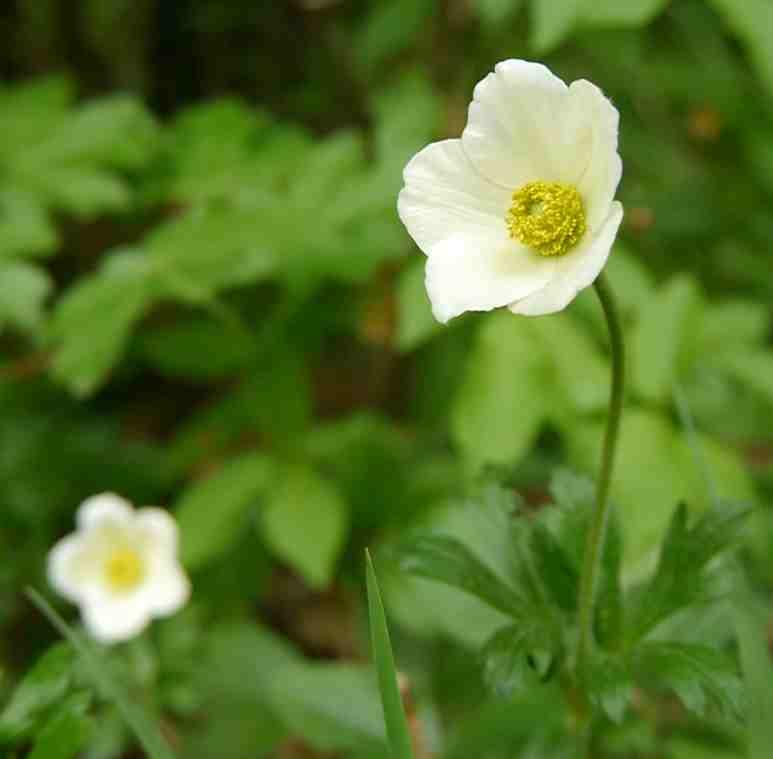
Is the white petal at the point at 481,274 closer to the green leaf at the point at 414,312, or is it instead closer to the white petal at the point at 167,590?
the green leaf at the point at 414,312

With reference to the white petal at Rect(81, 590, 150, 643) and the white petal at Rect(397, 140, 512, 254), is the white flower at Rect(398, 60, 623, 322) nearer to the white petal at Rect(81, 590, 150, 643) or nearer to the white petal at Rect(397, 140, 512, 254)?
the white petal at Rect(397, 140, 512, 254)

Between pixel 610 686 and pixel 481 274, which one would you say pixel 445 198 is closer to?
pixel 481 274

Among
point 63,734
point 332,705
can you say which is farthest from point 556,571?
point 332,705

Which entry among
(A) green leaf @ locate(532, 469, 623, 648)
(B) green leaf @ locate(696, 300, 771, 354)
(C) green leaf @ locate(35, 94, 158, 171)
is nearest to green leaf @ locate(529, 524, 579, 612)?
(A) green leaf @ locate(532, 469, 623, 648)

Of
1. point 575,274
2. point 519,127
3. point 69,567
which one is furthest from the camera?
point 69,567

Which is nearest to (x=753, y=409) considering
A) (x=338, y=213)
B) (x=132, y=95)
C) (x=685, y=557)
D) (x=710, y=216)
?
(x=710, y=216)

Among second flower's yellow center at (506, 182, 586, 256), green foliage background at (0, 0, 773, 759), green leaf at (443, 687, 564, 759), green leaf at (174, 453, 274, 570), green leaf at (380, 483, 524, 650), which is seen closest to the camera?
second flower's yellow center at (506, 182, 586, 256)

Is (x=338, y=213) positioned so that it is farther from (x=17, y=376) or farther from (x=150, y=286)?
(x=17, y=376)
